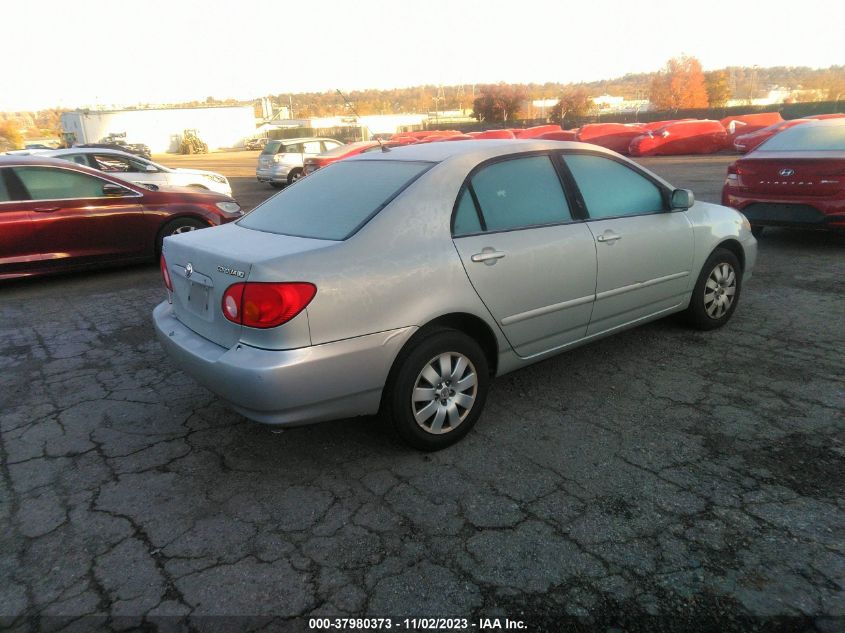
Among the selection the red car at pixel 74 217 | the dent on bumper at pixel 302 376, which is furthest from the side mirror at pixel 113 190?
the dent on bumper at pixel 302 376

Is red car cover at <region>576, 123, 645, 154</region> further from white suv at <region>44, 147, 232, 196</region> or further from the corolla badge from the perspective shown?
the corolla badge

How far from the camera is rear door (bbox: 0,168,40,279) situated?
677cm

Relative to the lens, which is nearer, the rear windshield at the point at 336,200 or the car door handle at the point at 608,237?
the rear windshield at the point at 336,200

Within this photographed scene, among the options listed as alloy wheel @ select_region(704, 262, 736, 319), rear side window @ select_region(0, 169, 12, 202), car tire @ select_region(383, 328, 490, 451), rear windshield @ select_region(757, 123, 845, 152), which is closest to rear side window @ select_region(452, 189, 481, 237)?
car tire @ select_region(383, 328, 490, 451)

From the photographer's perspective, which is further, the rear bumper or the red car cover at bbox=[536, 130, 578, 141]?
the red car cover at bbox=[536, 130, 578, 141]

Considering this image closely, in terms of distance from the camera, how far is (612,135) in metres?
27.2

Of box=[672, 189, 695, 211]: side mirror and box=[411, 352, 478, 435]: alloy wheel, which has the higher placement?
box=[672, 189, 695, 211]: side mirror

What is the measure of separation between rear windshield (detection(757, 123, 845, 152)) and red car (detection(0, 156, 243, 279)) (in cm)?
766

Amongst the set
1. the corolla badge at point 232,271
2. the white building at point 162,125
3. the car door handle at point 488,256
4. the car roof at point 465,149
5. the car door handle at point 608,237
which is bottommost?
the white building at point 162,125

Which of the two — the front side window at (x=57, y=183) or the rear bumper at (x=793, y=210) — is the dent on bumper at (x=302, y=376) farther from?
the rear bumper at (x=793, y=210)

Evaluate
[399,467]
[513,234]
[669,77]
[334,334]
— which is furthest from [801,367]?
[669,77]

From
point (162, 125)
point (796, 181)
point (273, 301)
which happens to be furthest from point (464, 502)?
point (162, 125)

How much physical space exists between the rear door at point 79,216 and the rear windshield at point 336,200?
4366 millimetres

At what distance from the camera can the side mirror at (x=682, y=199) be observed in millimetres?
4340
